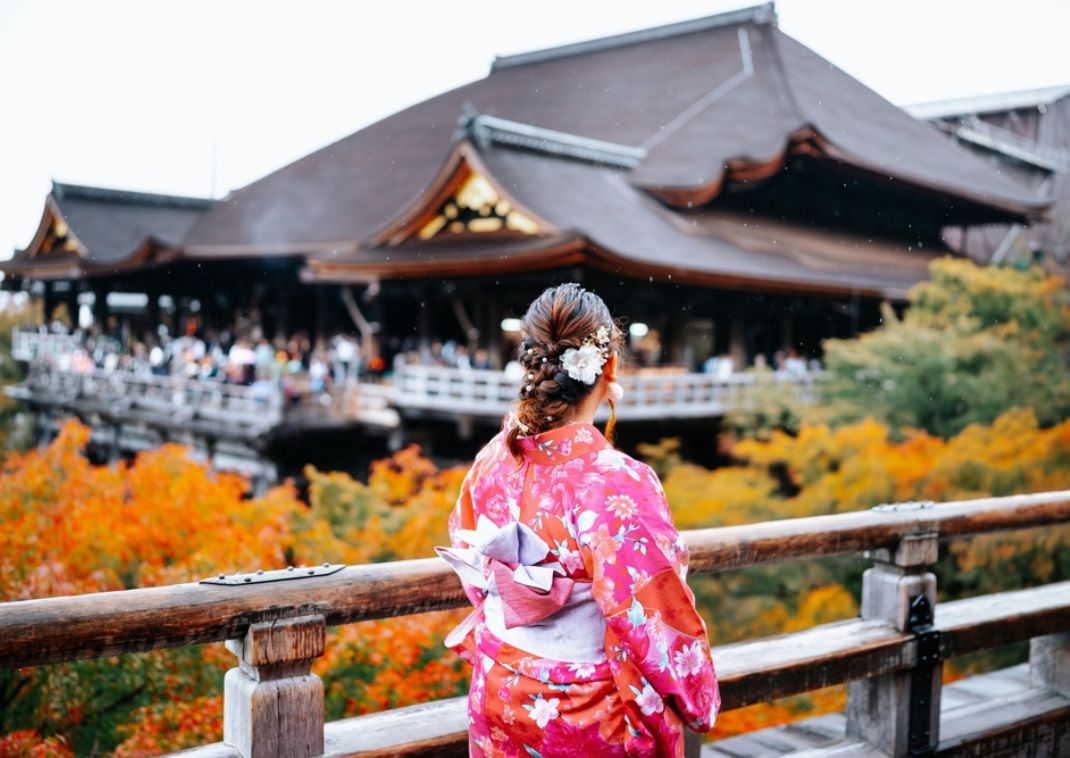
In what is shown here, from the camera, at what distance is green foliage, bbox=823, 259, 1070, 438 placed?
7570mm

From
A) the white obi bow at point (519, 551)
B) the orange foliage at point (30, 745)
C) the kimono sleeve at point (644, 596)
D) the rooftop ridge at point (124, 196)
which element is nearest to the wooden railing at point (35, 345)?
the rooftop ridge at point (124, 196)

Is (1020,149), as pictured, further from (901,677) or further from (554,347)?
(554,347)

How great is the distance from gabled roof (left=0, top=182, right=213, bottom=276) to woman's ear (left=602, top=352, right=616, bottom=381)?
4391 mm

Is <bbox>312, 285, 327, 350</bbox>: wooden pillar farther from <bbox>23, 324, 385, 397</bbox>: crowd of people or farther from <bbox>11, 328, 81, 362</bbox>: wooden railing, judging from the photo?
<bbox>11, 328, 81, 362</bbox>: wooden railing

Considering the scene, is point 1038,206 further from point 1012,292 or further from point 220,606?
point 220,606

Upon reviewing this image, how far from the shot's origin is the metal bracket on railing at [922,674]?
2.17 m

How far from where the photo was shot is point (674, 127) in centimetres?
914

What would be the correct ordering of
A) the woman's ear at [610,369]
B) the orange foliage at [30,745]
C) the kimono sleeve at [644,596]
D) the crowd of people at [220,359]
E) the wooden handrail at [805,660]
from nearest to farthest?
1. the kimono sleeve at [644,596]
2. the woman's ear at [610,369]
3. the wooden handrail at [805,660]
4. the orange foliage at [30,745]
5. the crowd of people at [220,359]

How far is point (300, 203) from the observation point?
10.3 meters

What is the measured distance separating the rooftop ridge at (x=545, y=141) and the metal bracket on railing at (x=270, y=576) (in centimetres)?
685

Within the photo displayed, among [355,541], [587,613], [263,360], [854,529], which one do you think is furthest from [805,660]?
[263,360]

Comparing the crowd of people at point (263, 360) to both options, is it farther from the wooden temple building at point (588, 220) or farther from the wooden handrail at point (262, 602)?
the wooden handrail at point (262, 602)

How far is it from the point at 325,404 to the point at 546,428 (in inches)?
332

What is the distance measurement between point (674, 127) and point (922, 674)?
7.66 metres
